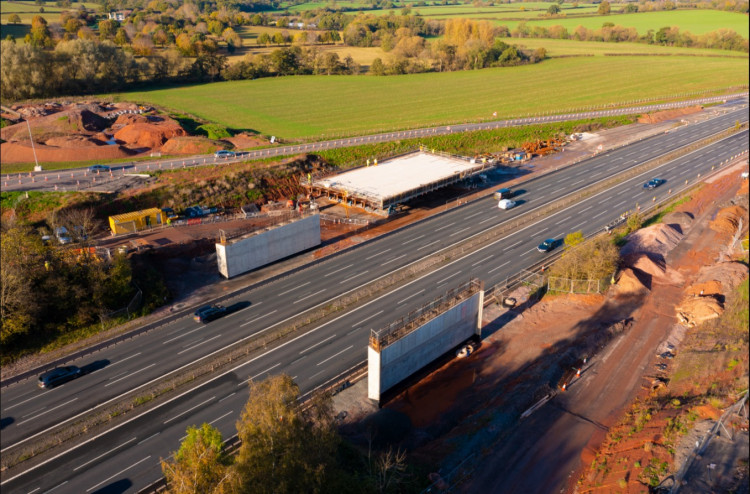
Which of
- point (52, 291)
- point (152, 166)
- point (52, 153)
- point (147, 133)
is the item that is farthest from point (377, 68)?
point (52, 291)

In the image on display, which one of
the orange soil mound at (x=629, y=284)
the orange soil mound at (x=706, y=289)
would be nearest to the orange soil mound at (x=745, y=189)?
the orange soil mound at (x=706, y=289)

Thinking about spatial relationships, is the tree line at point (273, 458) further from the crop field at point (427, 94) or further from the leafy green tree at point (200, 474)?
the crop field at point (427, 94)

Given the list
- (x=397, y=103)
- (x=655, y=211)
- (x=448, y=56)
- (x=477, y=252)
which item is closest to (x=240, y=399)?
(x=477, y=252)

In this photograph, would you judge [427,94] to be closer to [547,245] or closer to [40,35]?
[547,245]

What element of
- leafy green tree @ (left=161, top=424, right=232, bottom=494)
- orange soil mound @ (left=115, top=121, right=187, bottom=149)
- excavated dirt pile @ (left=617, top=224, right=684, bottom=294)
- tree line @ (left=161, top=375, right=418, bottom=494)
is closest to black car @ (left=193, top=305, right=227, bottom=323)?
tree line @ (left=161, top=375, right=418, bottom=494)

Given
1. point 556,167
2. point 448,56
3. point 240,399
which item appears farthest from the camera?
point 448,56

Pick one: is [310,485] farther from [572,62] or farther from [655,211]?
[572,62]

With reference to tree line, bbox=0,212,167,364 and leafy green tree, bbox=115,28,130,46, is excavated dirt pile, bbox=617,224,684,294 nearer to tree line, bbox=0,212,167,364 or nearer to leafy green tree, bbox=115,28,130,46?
tree line, bbox=0,212,167,364
